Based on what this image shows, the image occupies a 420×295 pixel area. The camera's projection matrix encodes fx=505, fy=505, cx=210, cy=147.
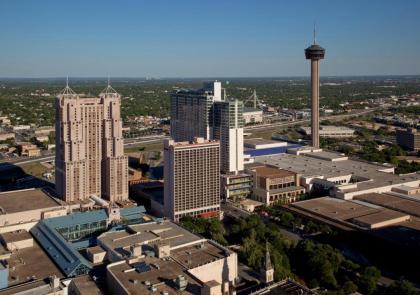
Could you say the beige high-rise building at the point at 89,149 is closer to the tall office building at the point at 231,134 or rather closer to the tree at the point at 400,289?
the tall office building at the point at 231,134

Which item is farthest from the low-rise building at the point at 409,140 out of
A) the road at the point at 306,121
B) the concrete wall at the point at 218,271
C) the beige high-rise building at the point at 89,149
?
the concrete wall at the point at 218,271

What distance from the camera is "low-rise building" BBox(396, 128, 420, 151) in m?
79.2

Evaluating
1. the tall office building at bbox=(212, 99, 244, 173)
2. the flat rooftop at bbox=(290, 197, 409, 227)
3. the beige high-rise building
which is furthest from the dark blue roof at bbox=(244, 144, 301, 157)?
the beige high-rise building

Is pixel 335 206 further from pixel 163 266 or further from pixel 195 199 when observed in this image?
pixel 163 266

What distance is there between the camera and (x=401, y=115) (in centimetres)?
11812

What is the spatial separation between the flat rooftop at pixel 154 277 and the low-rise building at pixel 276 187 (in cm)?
2287

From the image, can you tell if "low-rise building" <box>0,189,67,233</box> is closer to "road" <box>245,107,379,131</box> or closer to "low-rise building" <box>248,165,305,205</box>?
"low-rise building" <box>248,165,305,205</box>

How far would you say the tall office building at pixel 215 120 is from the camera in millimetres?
54250

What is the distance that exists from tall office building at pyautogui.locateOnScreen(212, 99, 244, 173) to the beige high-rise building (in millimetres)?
11588

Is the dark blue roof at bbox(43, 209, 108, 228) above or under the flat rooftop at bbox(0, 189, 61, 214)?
under

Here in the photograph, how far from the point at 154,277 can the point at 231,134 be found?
94.3 feet

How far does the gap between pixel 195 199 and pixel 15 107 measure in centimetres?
9564

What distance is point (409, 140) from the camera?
263 ft

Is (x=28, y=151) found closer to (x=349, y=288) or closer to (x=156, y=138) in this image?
(x=156, y=138)
